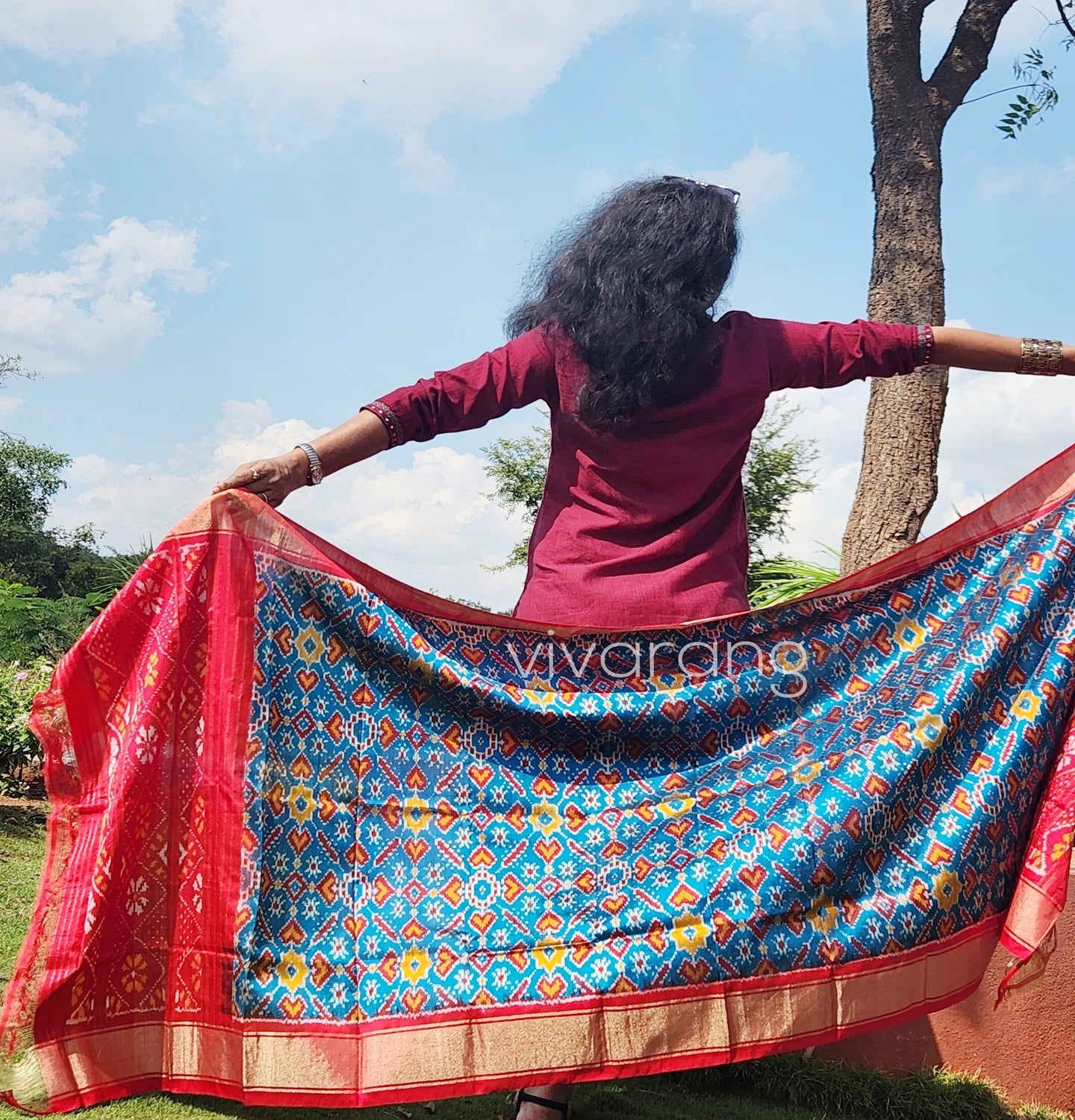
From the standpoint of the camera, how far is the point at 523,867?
2.31m

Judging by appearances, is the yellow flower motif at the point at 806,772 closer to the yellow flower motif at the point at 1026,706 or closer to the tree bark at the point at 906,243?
the yellow flower motif at the point at 1026,706

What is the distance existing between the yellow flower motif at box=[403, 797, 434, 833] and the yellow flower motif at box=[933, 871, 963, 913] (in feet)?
3.55

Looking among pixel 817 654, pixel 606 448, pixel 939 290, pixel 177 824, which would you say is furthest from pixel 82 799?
pixel 939 290

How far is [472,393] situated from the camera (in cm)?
254

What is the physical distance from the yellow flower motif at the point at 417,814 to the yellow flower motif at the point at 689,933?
53 centimetres

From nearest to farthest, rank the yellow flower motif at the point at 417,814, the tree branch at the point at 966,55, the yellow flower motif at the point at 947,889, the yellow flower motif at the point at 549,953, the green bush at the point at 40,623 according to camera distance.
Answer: the yellow flower motif at the point at 549,953
the yellow flower motif at the point at 417,814
the yellow flower motif at the point at 947,889
the tree branch at the point at 966,55
the green bush at the point at 40,623

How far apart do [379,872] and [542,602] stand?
2.31 ft

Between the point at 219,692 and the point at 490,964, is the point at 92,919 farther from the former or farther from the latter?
the point at 490,964

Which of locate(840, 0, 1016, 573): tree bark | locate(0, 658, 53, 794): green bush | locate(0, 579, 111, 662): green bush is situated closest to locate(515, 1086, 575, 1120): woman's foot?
locate(840, 0, 1016, 573): tree bark

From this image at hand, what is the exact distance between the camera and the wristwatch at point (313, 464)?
8.11ft

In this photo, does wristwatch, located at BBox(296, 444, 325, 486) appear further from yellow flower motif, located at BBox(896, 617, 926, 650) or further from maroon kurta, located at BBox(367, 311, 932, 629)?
yellow flower motif, located at BBox(896, 617, 926, 650)

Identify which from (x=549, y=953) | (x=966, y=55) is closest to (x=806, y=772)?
(x=549, y=953)

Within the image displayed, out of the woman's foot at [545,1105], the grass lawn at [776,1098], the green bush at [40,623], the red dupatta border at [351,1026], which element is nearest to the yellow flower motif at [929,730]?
the red dupatta border at [351,1026]

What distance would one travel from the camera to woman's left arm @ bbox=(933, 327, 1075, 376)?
2.76 meters
